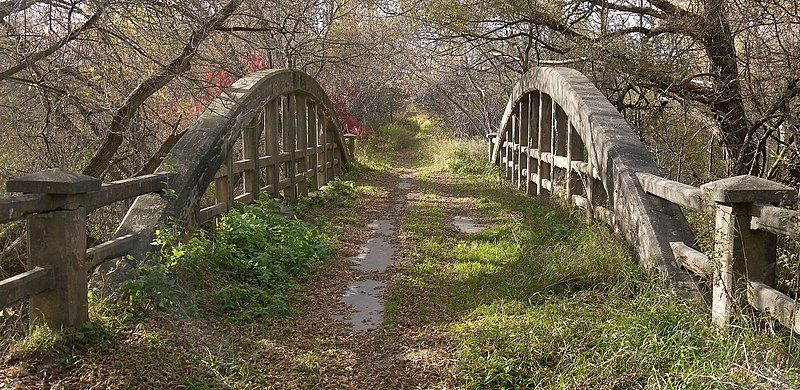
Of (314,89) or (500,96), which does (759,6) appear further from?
(500,96)

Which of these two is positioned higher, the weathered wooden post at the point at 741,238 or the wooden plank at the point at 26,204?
the wooden plank at the point at 26,204

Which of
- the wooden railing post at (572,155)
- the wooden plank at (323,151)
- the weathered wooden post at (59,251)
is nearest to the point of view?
the weathered wooden post at (59,251)

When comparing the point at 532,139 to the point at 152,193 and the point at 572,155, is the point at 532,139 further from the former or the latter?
the point at 152,193

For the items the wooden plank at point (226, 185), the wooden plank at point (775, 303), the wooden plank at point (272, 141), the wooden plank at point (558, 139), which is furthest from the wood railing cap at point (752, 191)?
the wooden plank at point (272, 141)

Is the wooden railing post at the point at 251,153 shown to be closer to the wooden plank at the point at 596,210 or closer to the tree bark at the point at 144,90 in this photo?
the tree bark at the point at 144,90

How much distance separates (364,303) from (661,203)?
104 inches

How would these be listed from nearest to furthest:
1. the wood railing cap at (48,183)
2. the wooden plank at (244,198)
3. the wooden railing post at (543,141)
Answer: the wood railing cap at (48,183)
the wooden plank at (244,198)
the wooden railing post at (543,141)

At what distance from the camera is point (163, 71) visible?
691 centimetres

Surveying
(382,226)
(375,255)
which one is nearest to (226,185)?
(375,255)

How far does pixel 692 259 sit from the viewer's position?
16.5ft

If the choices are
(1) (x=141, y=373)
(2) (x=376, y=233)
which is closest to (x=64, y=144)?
(2) (x=376, y=233)

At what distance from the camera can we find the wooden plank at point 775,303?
3658 mm

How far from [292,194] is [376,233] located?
214cm

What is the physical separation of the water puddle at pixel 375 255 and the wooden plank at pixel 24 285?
369 centimetres
